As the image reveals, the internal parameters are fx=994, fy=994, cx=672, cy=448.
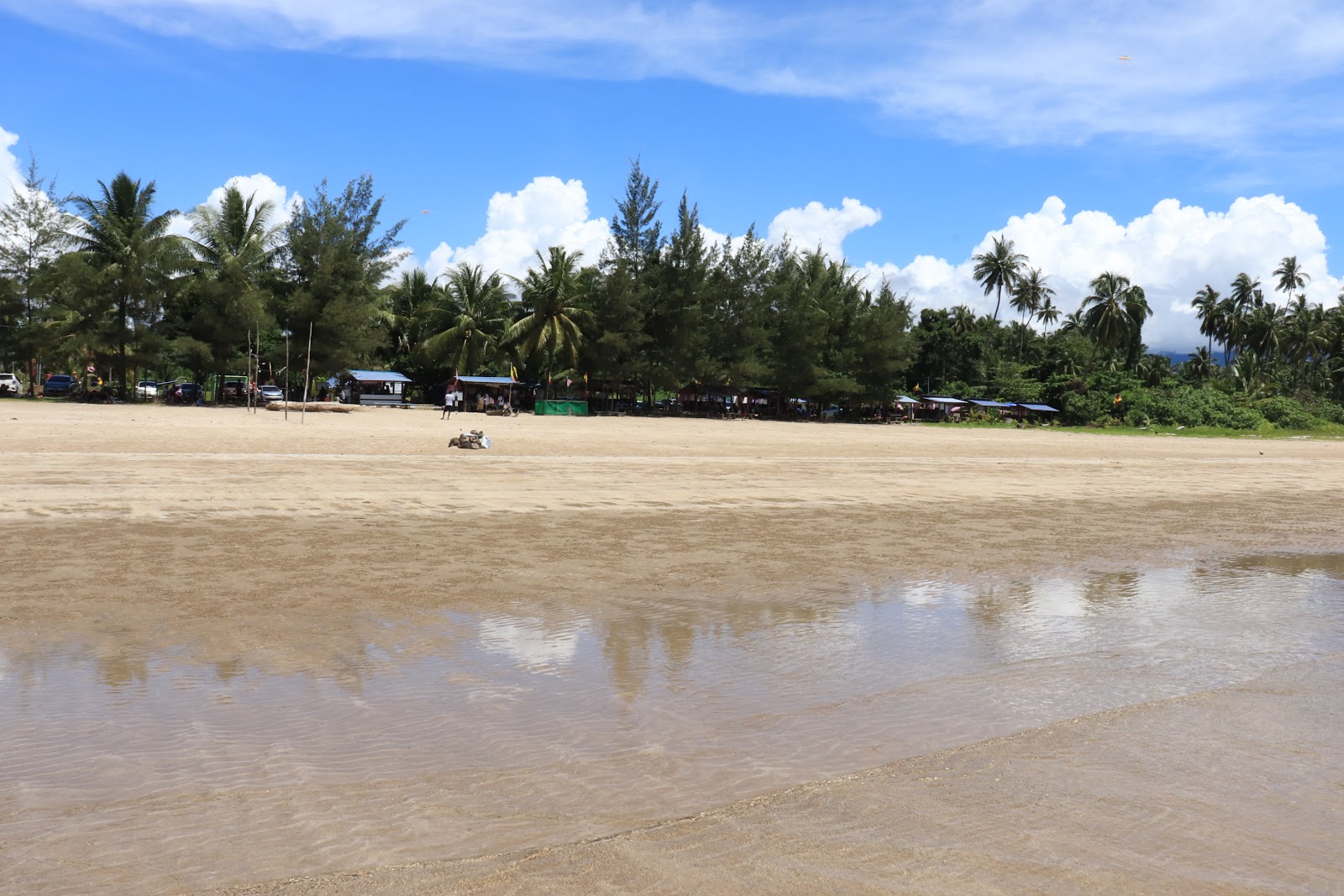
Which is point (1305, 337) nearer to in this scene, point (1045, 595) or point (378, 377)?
point (378, 377)

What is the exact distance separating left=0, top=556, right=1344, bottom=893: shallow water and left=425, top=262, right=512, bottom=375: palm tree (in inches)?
2321

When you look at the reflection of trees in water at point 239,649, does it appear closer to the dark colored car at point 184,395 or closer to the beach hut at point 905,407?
the dark colored car at point 184,395

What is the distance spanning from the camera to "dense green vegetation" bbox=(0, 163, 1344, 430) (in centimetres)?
5006

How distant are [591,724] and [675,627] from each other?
221 cm

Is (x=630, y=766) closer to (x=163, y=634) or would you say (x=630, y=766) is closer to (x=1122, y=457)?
(x=163, y=634)

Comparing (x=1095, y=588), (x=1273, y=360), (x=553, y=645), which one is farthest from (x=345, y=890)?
(x=1273, y=360)

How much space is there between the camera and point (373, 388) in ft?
205

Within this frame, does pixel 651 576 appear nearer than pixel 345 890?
No

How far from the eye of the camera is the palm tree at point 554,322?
5972 centimetres

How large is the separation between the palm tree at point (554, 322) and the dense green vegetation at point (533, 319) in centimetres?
13

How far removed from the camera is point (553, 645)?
657 centimetres

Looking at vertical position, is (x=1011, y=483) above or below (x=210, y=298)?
below

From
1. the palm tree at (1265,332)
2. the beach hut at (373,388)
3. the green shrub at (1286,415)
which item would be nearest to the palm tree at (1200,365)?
the palm tree at (1265,332)

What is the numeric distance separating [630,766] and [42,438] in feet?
67.0
